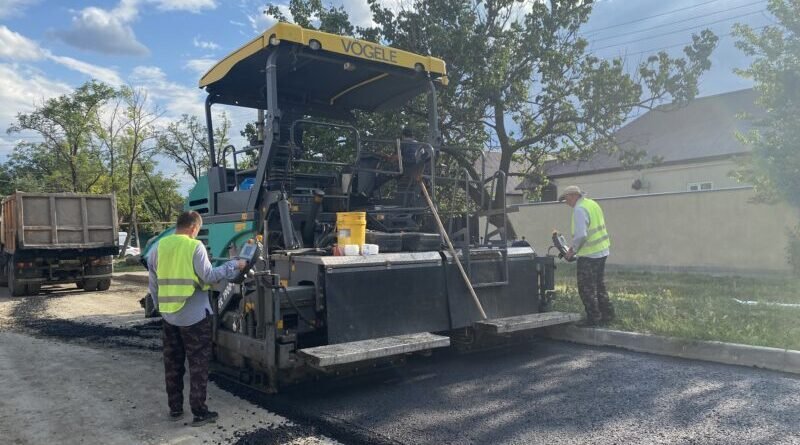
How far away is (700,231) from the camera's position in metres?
13.2

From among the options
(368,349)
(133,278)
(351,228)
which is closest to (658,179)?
(133,278)

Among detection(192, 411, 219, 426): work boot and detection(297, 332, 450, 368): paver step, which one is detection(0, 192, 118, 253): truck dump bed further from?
detection(297, 332, 450, 368): paver step

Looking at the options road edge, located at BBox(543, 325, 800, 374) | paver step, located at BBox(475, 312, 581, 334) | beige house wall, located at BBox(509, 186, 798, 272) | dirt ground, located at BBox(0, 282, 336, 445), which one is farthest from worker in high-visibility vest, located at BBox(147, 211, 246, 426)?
beige house wall, located at BBox(509, 186, 798, 272)

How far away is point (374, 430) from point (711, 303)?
586cm

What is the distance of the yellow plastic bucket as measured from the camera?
5027 mm

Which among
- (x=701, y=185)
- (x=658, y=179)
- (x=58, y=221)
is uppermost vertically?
(x=658, y=179)

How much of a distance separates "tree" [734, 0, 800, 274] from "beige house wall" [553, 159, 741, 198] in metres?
6.39

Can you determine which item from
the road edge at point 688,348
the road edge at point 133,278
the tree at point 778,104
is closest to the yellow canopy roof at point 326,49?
the road edge at point 688,348

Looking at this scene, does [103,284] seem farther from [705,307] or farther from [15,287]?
[705,307]

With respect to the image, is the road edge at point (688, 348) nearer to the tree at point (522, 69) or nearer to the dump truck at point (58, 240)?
the tree at point (522, 69)

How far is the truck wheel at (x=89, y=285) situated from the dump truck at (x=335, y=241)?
29.8ft

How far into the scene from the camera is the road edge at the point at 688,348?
17.5 feet

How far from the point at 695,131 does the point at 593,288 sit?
1830 centimetres

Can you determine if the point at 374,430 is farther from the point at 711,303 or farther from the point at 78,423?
the point at 711,303
